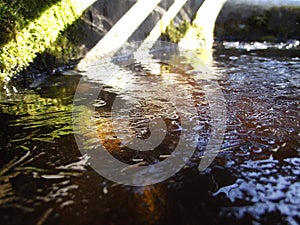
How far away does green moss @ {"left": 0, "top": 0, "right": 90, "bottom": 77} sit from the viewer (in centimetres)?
431

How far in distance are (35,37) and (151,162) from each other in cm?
367

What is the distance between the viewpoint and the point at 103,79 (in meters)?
4.85

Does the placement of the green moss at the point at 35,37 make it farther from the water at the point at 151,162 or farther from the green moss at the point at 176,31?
the green moss at the point at 176,31

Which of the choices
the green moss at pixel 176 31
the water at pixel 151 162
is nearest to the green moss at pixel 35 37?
the water at pixel 151 162

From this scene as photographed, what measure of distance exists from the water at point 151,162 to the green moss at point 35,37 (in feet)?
3.34

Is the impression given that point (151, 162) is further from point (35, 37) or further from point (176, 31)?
point (176, 31)

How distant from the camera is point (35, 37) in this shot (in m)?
4.78

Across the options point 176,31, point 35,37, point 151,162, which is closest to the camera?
point 151,162

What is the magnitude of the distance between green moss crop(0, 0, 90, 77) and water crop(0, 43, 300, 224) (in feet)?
3.34

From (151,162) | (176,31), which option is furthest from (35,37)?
(176,31)

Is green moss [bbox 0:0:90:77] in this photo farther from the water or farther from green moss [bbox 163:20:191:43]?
green moss [bbox 163:20:191:43]

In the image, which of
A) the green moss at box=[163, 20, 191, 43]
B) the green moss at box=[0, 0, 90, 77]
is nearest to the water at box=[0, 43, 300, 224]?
the green moss at box=[0, 0, 90, 77]

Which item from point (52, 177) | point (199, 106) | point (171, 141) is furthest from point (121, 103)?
point (52, 177)

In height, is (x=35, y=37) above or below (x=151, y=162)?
above
